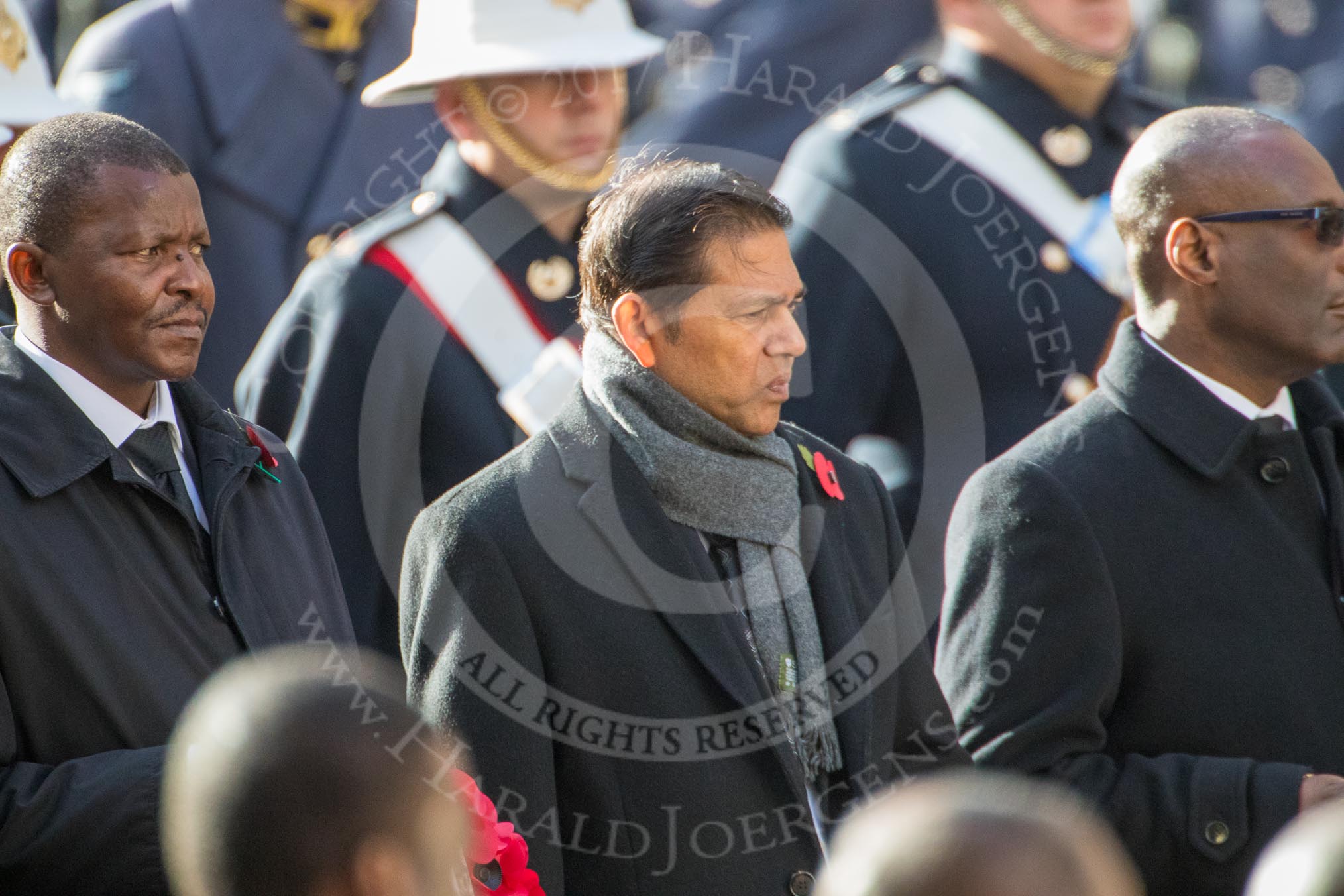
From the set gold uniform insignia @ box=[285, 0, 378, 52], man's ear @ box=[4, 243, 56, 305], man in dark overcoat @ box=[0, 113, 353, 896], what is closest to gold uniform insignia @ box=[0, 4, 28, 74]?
gold uniform insignia @ box=[285, 0, 378, 52]

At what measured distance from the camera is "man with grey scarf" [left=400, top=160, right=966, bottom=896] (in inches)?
110

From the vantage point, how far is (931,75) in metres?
4.69

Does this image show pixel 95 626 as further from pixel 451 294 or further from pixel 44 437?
pixel 451 294

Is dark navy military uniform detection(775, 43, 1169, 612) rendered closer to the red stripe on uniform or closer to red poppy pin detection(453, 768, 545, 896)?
the red stripe on uniform

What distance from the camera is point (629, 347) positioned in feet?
9.92

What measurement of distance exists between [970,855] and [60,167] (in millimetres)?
1981

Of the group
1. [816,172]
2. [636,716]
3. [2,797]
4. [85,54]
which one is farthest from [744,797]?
[85,54]

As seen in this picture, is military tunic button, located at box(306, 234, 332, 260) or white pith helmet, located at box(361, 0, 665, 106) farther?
military tunic button, located at box(306, 234, 332, 260)

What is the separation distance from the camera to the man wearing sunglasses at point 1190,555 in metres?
3.02

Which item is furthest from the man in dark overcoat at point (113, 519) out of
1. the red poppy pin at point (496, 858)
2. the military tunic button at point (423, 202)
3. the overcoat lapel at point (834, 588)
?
the military tunic button at point (423, 202)

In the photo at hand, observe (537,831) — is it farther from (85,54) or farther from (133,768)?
(85,54)

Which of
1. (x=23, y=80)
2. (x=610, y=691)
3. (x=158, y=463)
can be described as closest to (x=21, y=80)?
(x=23, y=80)

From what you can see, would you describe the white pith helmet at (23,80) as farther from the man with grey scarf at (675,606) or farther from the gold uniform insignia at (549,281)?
the man with grey scarf at (675,606)

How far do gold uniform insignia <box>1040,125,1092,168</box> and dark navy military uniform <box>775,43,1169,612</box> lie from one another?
7.2 inches
